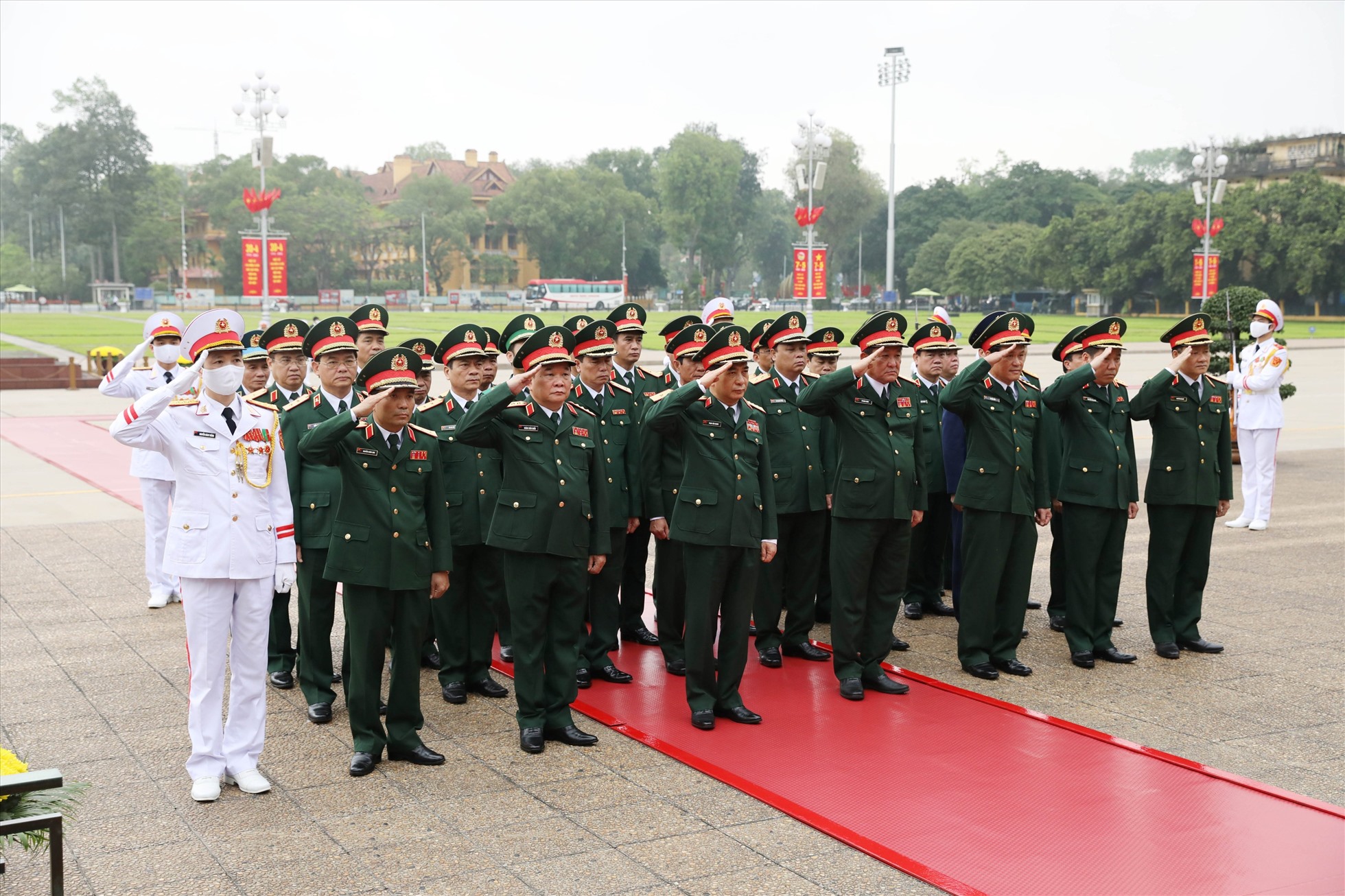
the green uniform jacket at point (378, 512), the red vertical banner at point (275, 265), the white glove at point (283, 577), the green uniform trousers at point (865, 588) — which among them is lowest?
the green uniform trousers at point (865, 588)

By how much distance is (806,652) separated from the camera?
7059 mm

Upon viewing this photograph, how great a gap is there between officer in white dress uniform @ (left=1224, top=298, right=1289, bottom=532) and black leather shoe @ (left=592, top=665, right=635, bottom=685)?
7389mm

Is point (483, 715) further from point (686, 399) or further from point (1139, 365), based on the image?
point (1139, 365)

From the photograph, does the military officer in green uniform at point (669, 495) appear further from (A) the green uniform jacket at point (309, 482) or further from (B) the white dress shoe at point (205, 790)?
(B) the white dress shoe at point (205, 790)

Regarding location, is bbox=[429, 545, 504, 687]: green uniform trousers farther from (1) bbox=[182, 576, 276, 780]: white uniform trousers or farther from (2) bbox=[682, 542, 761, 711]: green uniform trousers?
(1) bbox=[182, 576, 276, 780]: white uniform trousers

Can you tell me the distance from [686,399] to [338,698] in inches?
96.3

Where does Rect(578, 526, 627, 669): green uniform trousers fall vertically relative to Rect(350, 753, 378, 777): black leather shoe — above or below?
above

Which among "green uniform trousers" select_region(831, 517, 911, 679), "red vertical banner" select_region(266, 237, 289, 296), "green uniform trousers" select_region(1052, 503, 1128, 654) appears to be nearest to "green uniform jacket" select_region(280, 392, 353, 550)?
"green uniform trousers" select_region(831, 517, 911, 679)

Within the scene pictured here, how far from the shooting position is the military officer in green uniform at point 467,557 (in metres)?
6.25

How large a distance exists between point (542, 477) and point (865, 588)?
198 cm

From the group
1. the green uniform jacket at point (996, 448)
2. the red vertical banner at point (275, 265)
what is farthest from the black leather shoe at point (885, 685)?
the red vertical banner at point (275, 265)

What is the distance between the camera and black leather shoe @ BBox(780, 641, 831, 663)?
277 inches

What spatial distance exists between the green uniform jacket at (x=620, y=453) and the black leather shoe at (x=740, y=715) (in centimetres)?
130

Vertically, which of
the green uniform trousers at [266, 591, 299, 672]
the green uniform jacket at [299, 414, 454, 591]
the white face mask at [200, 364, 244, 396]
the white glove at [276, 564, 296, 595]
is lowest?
the green uniform trousers at [266, 591, 299, 672]
